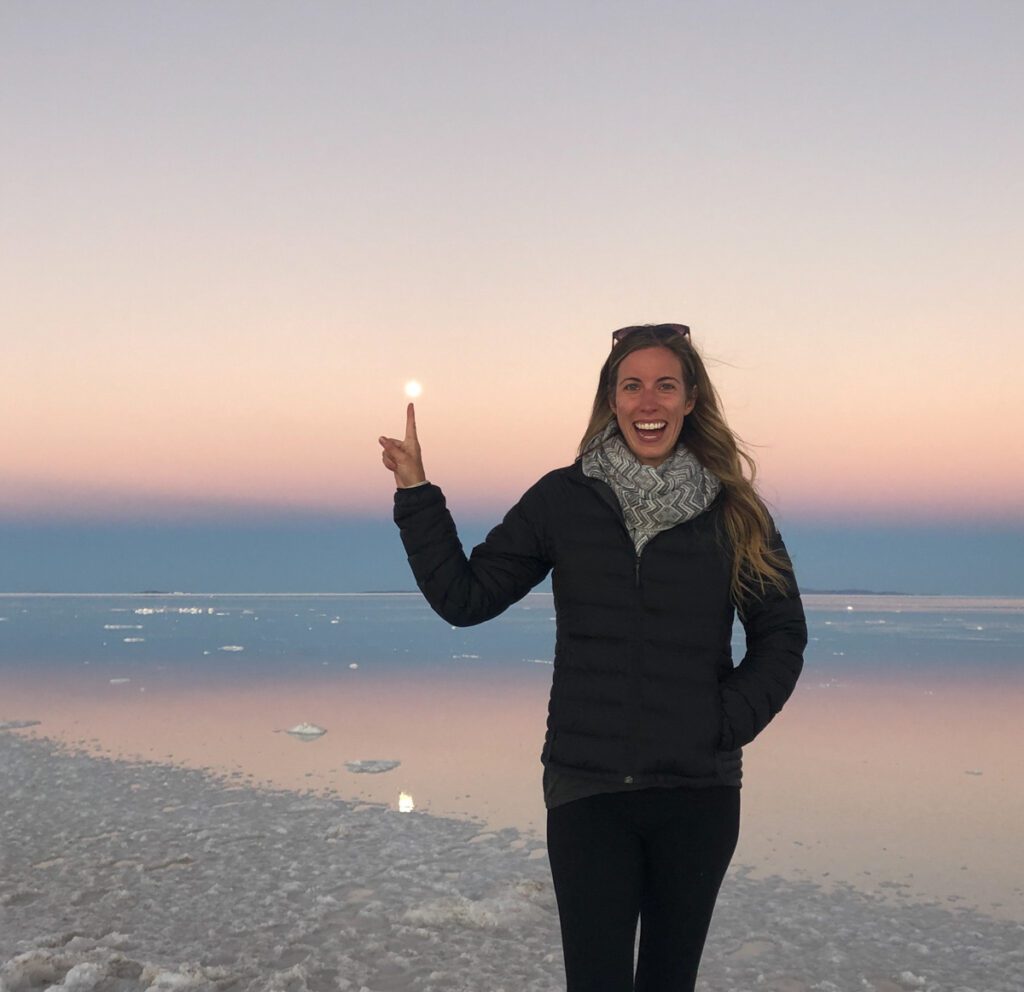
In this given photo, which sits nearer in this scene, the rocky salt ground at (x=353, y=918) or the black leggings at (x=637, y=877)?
the black leggings at (x=637, y=877)

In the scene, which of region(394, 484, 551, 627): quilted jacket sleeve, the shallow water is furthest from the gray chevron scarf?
the shallow water

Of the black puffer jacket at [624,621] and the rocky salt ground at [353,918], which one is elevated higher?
the black puffer jacket at [624,621]

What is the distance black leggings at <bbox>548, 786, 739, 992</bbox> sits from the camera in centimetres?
256

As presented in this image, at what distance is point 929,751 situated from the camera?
10.4 meters

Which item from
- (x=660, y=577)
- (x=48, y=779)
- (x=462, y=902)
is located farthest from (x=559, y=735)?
(x=48, y=779)

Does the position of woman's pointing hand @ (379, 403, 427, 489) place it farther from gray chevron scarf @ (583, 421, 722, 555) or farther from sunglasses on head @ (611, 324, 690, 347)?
sunglasses on head @ (611, 324, 690, 347)

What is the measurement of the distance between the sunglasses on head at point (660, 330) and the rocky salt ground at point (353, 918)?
341 cm

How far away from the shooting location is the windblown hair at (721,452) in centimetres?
284

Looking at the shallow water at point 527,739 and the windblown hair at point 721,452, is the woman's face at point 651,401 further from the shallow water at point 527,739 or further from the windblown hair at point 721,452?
the shallow water at point 527,739

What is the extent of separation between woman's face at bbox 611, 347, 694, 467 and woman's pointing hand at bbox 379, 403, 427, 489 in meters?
0.72

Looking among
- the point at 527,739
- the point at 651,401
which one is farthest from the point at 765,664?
the point at 527,739

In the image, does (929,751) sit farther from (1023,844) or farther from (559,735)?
(559,735)

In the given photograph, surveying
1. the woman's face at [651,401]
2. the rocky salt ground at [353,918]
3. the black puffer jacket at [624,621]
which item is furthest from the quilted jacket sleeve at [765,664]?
the rocky salt ground at [353,918]

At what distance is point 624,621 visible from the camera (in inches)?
107
